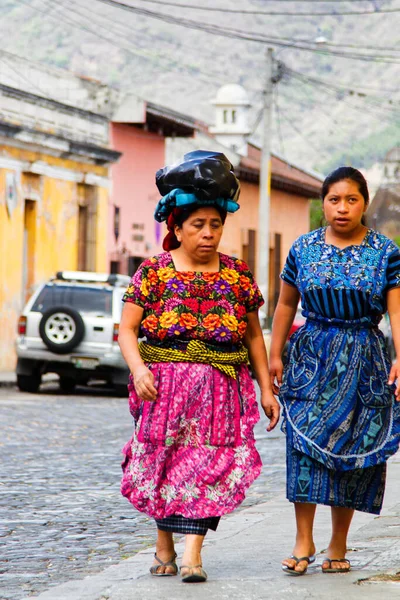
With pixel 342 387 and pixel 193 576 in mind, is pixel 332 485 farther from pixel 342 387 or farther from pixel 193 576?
pixel 193 576

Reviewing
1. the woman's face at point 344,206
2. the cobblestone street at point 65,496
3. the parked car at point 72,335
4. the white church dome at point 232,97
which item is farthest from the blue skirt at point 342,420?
the white church dome at point 232,97

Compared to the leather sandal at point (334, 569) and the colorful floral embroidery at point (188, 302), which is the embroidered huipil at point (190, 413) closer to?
the colorful floral embroidery at point (188, 302)

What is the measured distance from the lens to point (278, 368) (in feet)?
21.2

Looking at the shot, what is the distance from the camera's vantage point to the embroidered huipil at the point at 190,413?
6059 millimetres

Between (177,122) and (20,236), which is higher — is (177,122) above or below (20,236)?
above

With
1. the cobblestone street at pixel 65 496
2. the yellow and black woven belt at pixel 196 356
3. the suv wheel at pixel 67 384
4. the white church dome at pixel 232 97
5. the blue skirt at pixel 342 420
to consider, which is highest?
the white church dome at pixel 232 97

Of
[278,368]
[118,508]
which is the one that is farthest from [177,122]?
[278,368]

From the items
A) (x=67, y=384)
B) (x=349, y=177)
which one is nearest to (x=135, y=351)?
(x=349, y=177)

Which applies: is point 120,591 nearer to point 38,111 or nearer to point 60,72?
point 38,111

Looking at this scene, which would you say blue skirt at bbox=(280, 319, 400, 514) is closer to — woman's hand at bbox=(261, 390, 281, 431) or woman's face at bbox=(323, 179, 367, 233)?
woman's hand at bbox=(261, 390, 281, 431)

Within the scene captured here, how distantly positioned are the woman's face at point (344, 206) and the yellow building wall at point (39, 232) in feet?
70.1

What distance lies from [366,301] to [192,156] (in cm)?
97

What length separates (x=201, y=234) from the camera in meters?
6.22

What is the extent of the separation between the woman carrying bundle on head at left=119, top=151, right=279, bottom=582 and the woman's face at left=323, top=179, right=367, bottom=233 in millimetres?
425
